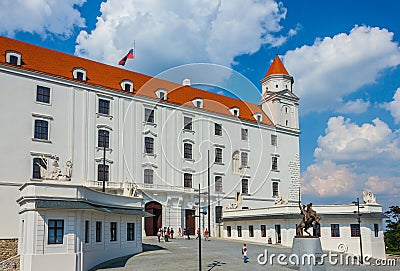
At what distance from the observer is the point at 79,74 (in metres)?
44.7

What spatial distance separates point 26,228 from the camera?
2439cm

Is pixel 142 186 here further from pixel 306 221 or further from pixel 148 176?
pixel 306 221

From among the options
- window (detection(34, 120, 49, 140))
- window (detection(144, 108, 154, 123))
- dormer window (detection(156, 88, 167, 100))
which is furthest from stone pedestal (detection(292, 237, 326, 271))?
dormer window (detection(156, 88, 167, 100))

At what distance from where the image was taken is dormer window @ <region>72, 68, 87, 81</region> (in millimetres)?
44250

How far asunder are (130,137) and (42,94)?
31.4 ft

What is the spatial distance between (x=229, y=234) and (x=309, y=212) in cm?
2581

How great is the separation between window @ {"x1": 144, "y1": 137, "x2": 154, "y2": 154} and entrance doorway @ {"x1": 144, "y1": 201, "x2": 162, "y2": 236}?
5.37 metres

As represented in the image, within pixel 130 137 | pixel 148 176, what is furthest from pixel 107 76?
pixel 148 176

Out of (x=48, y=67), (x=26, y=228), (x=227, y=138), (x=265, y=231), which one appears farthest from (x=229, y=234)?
(x=26, y=228)

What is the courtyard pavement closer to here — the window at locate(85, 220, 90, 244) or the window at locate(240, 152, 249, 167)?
the window at locate(85, 220, 90, 244)

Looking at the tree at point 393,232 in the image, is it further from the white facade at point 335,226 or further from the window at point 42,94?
the window at point 42,94

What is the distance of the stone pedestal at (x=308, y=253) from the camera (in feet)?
77.9

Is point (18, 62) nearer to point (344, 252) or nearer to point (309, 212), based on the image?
point (309, 212)

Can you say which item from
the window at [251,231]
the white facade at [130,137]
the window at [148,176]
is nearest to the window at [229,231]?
the white facade at [130,137]
